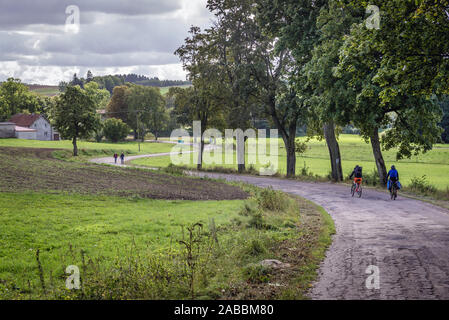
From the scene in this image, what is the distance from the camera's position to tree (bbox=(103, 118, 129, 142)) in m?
118

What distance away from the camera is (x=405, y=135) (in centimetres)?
2797

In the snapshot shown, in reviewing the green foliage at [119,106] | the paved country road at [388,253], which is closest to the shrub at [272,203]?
the paved country road at [388,253]

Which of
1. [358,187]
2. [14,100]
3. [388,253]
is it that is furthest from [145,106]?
[388,253]

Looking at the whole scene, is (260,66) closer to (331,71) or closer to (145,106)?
(331,71)

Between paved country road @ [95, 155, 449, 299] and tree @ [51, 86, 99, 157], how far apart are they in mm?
55025

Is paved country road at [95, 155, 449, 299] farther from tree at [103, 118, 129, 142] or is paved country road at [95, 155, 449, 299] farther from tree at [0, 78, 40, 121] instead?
tree at [0, 78, 40, 121]

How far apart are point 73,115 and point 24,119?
52123 mm

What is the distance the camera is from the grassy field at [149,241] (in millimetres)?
7957

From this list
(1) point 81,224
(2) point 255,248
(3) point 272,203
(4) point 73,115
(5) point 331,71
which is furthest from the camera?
(4) point 73,115

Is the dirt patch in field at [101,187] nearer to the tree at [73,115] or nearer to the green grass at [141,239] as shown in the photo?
the green grass at [141,239]

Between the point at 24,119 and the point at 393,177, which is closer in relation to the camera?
the point at 393,177

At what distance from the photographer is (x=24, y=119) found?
4318 inches

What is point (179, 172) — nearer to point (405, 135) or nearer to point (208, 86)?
point (208, 86)
